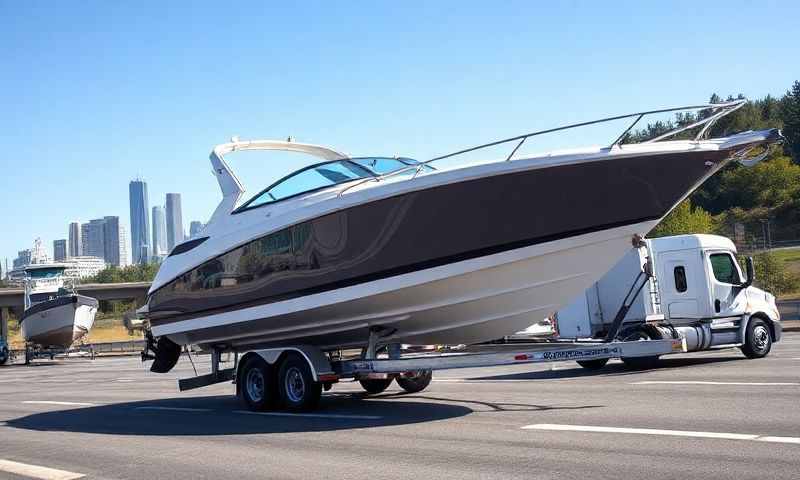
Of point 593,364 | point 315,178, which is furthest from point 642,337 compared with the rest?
point 315,178

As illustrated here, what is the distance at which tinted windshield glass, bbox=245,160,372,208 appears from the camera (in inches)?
442

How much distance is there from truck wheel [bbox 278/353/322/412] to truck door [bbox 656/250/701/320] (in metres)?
8.16

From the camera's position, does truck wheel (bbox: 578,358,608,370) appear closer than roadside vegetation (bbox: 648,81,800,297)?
Yes

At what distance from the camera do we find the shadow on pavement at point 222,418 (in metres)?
10.0

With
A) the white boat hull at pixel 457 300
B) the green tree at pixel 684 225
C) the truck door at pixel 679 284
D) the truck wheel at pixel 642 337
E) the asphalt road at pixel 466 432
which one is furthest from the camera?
the green tree at pixel 684 225

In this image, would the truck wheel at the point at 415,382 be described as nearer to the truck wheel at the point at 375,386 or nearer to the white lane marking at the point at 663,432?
the truck wheel at the point at 375,386

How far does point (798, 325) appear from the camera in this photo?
27828 mm

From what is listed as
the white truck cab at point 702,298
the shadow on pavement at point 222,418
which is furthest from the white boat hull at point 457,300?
the white truck cab at point 702,298

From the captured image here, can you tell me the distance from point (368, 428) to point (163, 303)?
5.61m

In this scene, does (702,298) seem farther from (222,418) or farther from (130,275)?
(130,275)

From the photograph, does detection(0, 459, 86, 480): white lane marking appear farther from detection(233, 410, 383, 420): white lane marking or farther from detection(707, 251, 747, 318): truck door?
detection(707, 251, 747, 318): truck door

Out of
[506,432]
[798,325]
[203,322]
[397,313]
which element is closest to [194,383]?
[203,322]

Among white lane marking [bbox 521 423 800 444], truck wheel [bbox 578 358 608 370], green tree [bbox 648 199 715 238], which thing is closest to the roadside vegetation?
green tree [bbox 648 199 715 238]

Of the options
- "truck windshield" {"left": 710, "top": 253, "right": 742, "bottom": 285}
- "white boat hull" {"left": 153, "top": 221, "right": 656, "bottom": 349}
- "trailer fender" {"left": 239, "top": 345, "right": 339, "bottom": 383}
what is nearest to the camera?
"white boat hull" {"left": 153, "top": 221, "right": 656, "bottom": 349}
